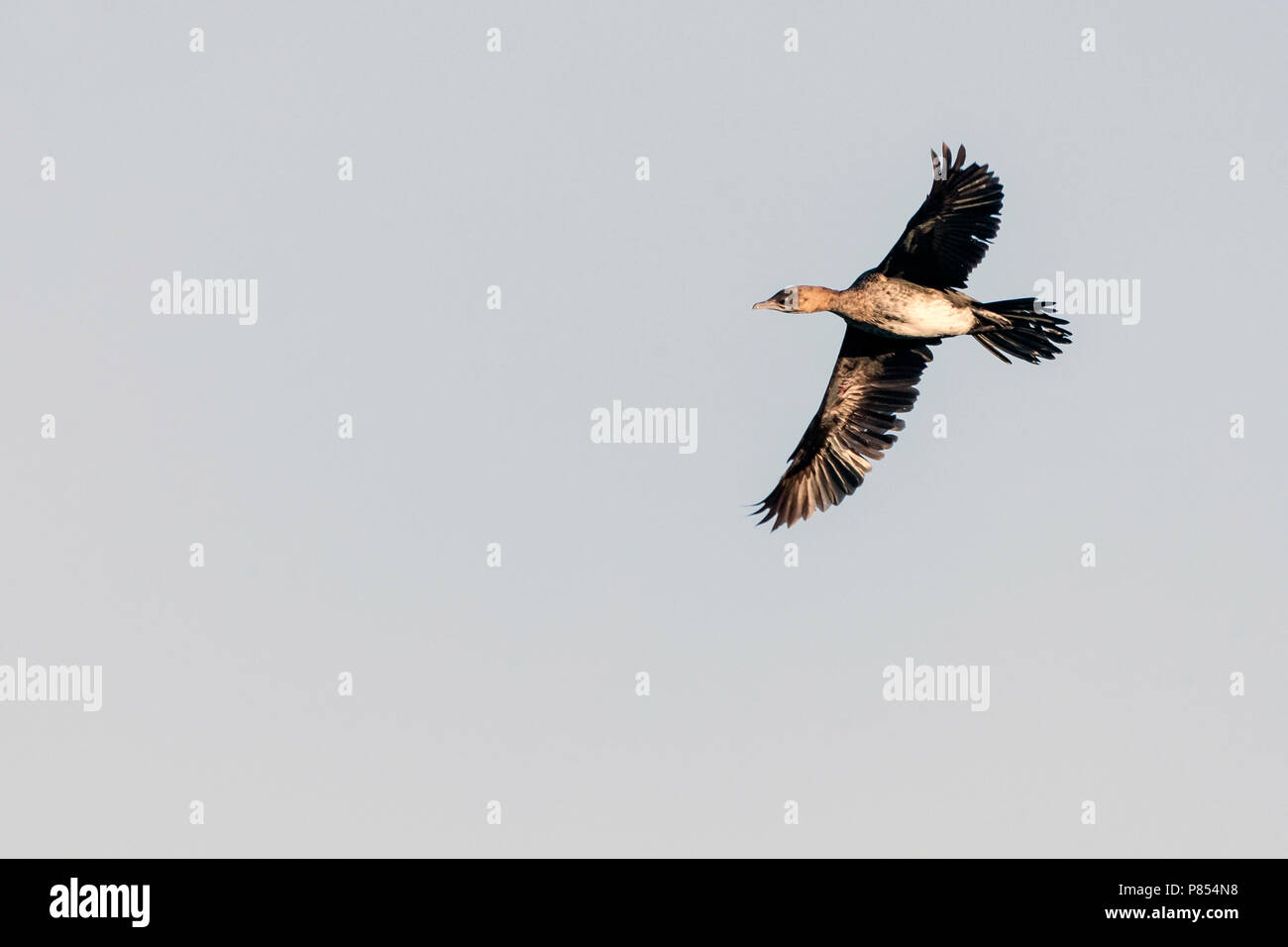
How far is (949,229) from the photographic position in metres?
25.6

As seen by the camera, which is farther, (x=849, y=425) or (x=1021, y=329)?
(x=849, y=425)

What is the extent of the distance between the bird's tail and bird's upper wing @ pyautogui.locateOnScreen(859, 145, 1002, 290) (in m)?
1.03

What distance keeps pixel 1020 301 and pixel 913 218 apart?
6.53 feet

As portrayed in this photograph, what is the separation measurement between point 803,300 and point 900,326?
1.46 meters

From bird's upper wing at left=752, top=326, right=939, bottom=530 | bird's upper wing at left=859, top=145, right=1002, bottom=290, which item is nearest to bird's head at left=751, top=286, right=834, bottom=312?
bird's upper wing at left=859, top=145, right=1002, bottom=290

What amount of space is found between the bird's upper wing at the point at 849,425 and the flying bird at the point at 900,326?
16mm

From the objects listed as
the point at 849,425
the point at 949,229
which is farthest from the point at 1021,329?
the point at 849,425

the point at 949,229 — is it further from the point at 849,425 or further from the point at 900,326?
the point at 849,425

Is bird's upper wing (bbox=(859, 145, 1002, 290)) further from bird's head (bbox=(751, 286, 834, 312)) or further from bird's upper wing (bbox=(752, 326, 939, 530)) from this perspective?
bird's upper wing (bbox=(752, 326, 939, 530))

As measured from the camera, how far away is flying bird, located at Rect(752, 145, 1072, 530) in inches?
985

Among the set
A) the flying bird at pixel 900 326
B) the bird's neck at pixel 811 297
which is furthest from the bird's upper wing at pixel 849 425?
the bird's neck at pixel 811 297

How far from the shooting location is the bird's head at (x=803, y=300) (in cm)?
2583
